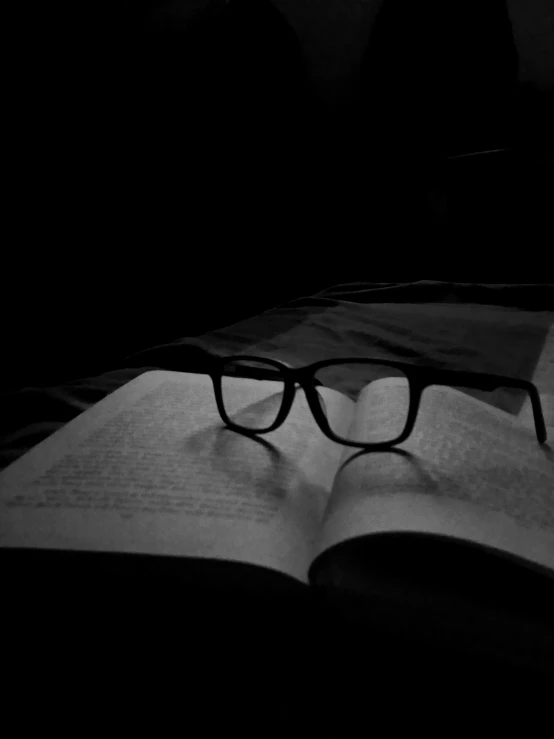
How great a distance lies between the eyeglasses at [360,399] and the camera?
1.61 ft

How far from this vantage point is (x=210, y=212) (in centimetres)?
225

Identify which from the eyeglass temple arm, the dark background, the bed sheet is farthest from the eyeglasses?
the dark background

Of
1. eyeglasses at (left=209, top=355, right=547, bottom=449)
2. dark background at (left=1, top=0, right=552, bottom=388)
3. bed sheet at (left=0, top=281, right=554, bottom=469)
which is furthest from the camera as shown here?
dark background at (left=1, top=0, right=552, bottom=388)

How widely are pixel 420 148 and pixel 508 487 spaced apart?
1782 millimetres

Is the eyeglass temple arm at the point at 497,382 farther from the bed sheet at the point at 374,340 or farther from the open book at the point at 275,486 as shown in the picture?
the bed sheet at the point at 374,340

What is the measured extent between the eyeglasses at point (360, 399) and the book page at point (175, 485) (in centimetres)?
1

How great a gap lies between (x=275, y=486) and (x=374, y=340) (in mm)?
485

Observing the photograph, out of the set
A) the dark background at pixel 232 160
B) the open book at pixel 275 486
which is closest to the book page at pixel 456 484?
the open book at pixel 275 486

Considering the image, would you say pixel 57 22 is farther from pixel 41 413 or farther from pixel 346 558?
pixel 346 558

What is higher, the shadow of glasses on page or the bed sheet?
the shadow of glasses on page

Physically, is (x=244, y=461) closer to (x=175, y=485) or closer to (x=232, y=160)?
(x=175, y=485)

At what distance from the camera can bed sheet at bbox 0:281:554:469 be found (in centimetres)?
64

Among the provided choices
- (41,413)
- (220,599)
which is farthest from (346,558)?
(41,413)

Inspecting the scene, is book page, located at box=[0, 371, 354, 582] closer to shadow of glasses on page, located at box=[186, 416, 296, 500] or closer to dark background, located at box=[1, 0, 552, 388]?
shadow of glasses on page, located at box=[186, 416, 296, 500]
